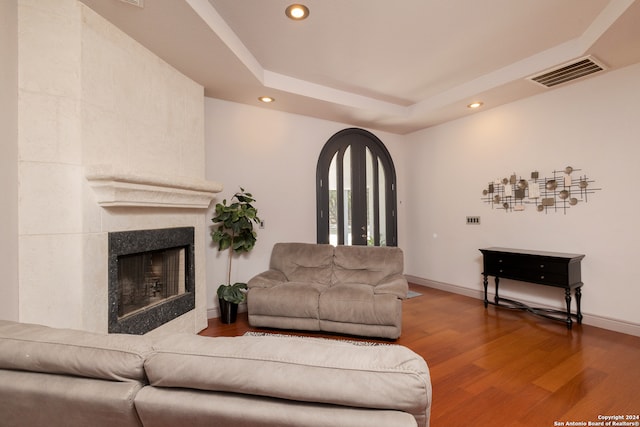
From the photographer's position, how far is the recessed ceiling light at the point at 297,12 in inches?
93.2

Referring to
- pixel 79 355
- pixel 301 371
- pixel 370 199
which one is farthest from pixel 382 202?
pixel 79 355

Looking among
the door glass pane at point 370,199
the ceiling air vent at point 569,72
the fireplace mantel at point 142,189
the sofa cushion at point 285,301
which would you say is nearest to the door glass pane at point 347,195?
the door glass pane at point 370,199

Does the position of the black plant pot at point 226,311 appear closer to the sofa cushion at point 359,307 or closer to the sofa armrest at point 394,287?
the sofa cushion at point 359,307

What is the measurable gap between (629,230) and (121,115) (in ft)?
16.5

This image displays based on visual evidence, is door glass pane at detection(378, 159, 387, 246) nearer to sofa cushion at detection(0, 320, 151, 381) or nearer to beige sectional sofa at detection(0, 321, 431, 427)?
beige sectional sofa at detection(0, 321, 431, 427)

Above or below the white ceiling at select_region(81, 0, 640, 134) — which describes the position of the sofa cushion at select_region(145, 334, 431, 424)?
below

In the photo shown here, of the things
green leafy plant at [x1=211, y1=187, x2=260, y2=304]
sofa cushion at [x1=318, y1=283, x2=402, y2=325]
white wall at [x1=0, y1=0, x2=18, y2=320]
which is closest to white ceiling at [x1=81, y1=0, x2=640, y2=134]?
white wall at [x1=0, y1=0, x2=18, y2=320]

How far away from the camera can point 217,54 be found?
8.91ft

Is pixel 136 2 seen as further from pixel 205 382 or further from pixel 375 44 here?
pixel 205 382

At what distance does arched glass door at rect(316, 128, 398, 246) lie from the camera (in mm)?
4660

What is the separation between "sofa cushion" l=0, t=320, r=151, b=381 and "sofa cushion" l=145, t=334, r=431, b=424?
0.21 feet

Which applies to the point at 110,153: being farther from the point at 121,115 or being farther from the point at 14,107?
the point at 14,107

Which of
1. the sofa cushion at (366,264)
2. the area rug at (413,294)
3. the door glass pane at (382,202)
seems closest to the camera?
the sofa cushion at (366,264)

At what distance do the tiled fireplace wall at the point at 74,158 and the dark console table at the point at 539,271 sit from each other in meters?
3.98
